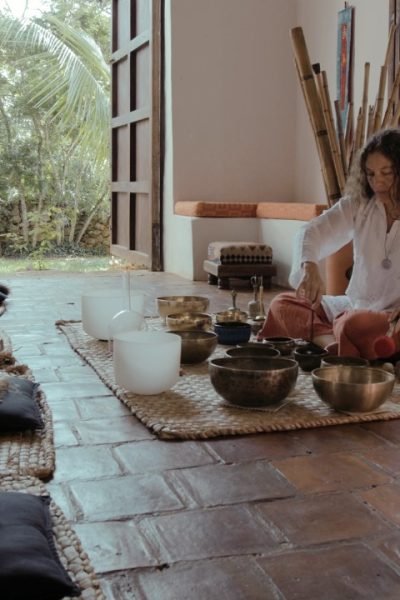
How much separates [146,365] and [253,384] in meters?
0.31

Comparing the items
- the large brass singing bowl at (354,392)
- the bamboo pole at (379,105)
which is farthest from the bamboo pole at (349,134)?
the large brass singing bowl at (354,392)

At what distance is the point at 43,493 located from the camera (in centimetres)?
141

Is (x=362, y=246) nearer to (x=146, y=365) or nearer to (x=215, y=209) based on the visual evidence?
(x=146, y=365)

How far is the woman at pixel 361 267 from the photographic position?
8.00 ft

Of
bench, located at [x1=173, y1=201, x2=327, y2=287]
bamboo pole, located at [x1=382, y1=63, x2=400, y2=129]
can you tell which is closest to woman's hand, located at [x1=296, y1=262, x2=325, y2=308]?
bamboo pole, located at [x1=382, y1=63, x2=400, y2=129]

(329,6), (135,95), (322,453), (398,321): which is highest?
(329,6)

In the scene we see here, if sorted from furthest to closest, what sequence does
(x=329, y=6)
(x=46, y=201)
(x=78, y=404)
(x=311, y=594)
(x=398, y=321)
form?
1. (x=46, y=201)
2. (x=329, y=6)
3. (x=398, y=321)
4. (x=78, y=404)
5. (x=311, y=594)

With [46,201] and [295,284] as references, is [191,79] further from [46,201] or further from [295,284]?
[46,201]

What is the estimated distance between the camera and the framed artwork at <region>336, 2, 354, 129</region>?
4875 mm

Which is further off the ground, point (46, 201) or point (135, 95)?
point (135, 95)

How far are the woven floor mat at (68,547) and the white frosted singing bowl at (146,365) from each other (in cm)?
65

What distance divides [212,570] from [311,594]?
6.2 inches

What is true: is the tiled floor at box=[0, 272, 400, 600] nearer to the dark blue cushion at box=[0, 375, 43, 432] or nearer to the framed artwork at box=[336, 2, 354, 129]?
the dark blue cushion at box=[0, 375, 43, 432]

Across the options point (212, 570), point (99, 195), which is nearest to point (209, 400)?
point (212, 570)
